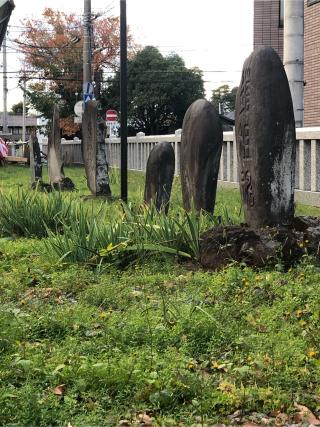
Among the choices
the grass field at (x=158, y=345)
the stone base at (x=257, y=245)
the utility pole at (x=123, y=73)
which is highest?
the utility pole at (x=123, y=73)

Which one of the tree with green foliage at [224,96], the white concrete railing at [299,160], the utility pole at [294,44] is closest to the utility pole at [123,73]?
the utility pole at [294,44]

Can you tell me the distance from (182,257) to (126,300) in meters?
1.54

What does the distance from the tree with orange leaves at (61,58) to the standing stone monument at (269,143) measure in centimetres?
2817

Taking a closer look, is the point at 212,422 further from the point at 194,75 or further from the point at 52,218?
the point at 194,75

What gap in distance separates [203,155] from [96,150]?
5.43m

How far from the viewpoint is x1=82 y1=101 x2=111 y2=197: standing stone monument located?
13.2 m

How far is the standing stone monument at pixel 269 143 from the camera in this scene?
6.32 m

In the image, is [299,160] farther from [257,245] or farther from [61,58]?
[61,58]

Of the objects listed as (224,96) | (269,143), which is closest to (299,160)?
(269,143)

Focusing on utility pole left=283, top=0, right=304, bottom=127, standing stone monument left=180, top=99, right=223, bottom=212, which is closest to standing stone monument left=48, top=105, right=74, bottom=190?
utility pole left=283, top=0, right=304, bottom=127

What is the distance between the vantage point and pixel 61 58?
34.9 metres

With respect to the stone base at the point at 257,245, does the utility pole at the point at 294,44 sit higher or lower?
higher

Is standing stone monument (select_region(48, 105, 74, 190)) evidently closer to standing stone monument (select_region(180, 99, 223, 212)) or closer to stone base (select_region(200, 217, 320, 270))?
standing stone monument (select_region(180, 99, 223, 212))

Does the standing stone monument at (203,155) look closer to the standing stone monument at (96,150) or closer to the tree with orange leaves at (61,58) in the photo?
the standing stone monument at (96,150)
